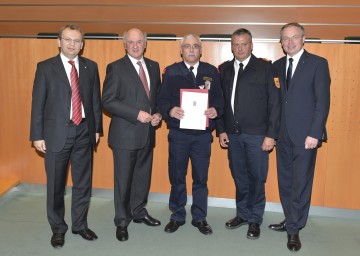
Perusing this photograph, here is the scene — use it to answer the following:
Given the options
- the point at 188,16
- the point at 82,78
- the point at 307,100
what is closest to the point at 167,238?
the point at 82,78

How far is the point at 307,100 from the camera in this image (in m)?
2.74

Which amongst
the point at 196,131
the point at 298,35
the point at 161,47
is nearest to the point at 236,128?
the point at 196,131

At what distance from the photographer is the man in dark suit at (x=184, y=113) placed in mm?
2900

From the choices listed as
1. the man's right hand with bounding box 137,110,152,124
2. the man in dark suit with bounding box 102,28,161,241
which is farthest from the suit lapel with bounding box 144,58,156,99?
the man's right hand with bounding box 137,110,152,124

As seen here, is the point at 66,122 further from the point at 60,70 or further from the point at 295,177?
the point at 295,177

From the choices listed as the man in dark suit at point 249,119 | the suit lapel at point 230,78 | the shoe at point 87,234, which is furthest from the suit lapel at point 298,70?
the shoe at point 87,234

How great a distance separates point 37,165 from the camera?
3.98m

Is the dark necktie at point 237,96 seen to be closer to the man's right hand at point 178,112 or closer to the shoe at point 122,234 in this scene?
the man's right hand at point 178,112

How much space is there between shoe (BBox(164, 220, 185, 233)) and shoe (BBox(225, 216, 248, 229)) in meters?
0.42

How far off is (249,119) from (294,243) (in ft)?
3.44

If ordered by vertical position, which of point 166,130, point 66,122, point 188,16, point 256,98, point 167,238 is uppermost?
point 188,16

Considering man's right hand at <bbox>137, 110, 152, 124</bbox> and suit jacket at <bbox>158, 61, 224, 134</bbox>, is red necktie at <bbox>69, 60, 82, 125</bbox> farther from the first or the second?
suit jacket at <bbox>158, 61, 224, 134</bbox>

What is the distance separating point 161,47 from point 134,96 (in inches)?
36.6

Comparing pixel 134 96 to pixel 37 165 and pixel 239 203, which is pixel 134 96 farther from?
pixel 37 165
